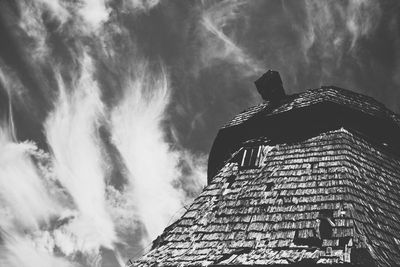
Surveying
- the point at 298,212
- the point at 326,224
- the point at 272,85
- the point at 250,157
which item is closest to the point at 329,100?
the point at 272,85

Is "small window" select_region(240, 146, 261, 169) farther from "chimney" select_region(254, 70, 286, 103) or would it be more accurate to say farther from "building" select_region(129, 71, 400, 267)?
"chimney" select_region(254, 70, 286, 103)

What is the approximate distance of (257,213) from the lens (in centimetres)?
659

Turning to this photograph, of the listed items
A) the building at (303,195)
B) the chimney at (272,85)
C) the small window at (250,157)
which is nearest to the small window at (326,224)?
the building at (303,195)

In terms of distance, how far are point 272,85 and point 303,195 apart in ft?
18.2

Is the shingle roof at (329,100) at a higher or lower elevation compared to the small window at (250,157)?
higher

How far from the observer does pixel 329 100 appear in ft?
29.4

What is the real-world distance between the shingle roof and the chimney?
1.47 ft

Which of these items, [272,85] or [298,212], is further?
[272,85]

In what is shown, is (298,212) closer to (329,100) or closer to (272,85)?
(329,100)

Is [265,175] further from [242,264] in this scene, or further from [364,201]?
[242,264]

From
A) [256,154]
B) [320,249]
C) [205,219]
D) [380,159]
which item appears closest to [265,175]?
[256,154]

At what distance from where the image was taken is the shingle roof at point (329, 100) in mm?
9180

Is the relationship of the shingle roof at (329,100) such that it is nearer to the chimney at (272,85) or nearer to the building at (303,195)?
the building at (303,195)

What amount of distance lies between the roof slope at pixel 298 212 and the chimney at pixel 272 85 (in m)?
3.04
